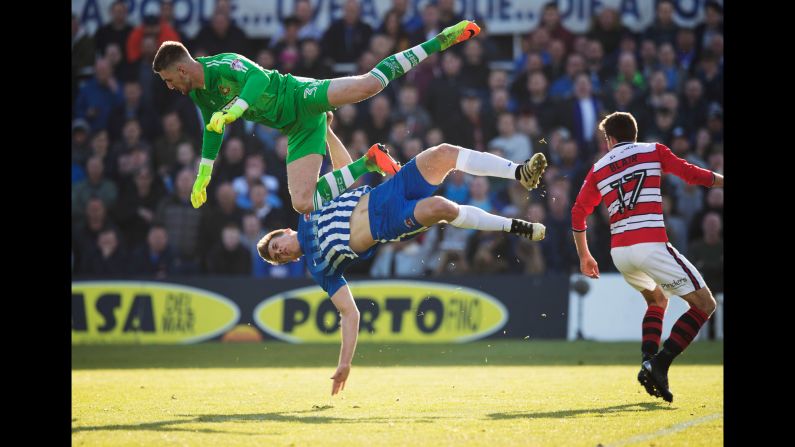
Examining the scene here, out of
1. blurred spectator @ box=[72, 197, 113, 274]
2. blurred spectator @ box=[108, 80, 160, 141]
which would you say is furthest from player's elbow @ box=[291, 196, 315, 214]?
blurred spectator @ box=[108, 80, 160, 141]

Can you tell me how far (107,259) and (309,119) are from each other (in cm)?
748

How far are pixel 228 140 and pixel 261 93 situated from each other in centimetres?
799

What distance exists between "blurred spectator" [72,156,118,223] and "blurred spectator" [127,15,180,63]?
6.96 feet

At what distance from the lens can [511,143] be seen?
16703mm

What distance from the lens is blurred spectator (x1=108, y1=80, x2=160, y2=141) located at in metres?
18.5

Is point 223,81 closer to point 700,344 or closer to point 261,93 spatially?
point 261,93

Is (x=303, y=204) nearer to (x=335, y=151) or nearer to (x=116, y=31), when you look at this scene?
(x=335, y=151)

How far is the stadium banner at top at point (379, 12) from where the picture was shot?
1852 cm

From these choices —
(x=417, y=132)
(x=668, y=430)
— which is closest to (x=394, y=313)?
(x=417, y=132)

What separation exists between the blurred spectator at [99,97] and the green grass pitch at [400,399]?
5845mm
